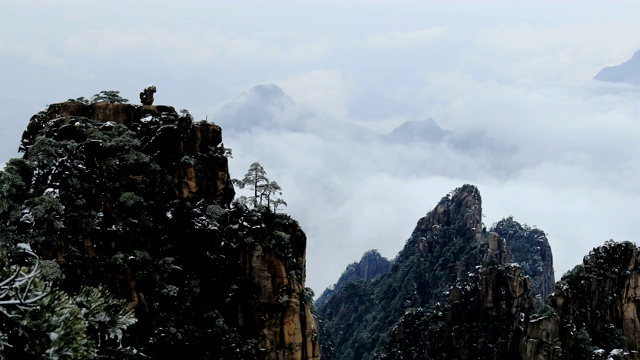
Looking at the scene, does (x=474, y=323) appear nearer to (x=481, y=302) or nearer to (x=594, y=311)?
(x=481, y=302)

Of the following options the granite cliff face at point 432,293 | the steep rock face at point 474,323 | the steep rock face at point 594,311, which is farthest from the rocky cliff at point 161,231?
the granite cliff face at point 432,293

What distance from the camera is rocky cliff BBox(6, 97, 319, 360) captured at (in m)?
36.7

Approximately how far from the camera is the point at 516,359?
69.4 metres

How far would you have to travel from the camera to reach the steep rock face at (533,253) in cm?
11762

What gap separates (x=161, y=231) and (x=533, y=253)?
97.1m

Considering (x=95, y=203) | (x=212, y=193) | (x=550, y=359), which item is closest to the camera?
(x=95, y=203)

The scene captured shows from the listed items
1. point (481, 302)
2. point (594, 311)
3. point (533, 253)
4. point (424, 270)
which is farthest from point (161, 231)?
point (533, 253)

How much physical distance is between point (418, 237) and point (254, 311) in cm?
8190

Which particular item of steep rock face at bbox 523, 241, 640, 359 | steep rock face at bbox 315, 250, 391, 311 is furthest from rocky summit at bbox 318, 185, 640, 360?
steep rock face at bbox 315, 250, 391, 311

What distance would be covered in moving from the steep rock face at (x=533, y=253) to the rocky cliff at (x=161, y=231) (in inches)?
3244

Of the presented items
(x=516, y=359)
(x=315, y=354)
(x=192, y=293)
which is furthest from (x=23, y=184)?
(x=516, y=359)

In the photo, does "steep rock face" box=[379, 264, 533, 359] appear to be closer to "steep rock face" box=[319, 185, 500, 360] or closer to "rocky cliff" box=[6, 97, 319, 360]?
"steep rock face" box=[319, 185, 500, 360]

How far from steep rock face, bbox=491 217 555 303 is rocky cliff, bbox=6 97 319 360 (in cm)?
8240

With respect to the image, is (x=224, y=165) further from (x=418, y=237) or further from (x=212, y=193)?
(x=418, y=237)
